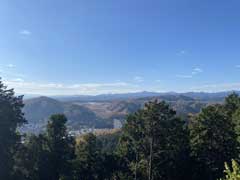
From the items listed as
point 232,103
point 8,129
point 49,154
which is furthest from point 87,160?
point 232,103

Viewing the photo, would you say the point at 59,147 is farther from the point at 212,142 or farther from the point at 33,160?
the point at 212,142

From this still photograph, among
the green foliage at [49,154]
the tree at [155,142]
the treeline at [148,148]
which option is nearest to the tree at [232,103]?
the treeline at [148,148]

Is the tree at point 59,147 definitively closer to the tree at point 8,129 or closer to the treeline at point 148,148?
the treeline at point 148,148

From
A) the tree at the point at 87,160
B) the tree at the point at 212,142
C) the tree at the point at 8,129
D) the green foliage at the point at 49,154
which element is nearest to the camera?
the tree at the point at 8,129

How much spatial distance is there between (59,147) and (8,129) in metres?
7.27

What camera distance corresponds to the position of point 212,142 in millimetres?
39438

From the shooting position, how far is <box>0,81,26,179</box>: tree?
35.0 metres

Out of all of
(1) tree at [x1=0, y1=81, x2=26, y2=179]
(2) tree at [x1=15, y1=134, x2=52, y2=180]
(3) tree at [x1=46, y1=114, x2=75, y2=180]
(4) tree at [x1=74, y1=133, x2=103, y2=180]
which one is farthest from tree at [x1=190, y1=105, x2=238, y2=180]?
(1) tree at [x1=0, y1=81, x2=26, y2=179]

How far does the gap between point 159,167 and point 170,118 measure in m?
5.70

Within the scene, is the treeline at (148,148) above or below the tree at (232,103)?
below

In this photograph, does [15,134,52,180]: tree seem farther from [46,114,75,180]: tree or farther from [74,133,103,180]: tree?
[74,133,103,180]: tree

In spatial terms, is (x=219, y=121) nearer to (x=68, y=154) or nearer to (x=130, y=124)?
(x=130, y=124)

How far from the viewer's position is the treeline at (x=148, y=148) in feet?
128

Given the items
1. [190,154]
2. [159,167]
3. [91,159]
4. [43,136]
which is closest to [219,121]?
[190,154]
